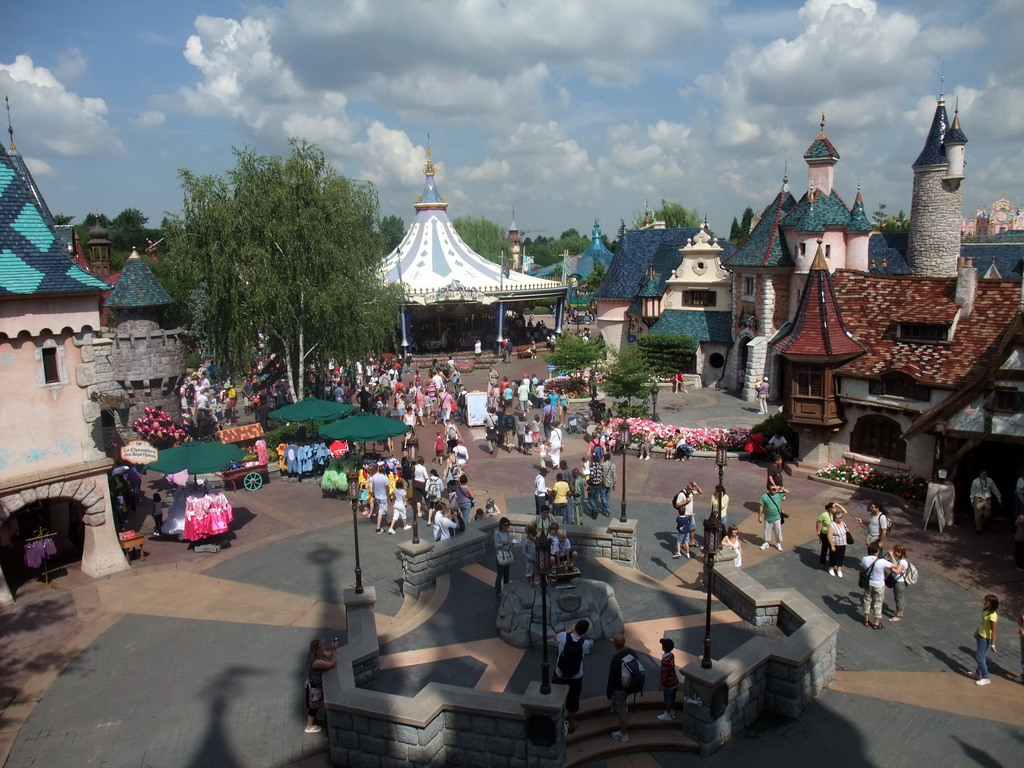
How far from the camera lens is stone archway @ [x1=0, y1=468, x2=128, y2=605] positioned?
585 inches

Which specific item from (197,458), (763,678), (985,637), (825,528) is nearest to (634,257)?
(825,528)

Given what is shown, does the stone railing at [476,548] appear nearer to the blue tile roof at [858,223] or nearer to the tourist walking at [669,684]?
the tourist walking at [669,684]

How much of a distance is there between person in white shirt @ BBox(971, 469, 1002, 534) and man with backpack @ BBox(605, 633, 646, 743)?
11.3 m

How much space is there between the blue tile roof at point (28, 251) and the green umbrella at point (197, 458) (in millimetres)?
4410

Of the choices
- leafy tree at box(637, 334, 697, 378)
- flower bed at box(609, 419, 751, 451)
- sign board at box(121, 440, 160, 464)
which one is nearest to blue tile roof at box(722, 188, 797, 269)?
leafy tree at box(637, 334, 697, 378)

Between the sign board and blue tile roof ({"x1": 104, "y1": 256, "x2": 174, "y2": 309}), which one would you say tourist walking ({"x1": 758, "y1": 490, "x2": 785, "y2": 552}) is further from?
blue tile roof ({"x1": 104, "y1": 256, "x2": 174, "y2": 309})

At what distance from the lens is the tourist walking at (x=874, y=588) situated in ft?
42.6

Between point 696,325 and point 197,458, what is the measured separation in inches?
1048

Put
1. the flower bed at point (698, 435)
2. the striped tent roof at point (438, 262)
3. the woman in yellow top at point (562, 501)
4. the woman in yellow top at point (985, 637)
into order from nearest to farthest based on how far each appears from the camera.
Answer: the woman in yellow top at point (985, 637)
the woman in yellow top at point (562, 501)
the flower bed at point (698, 435)
the striped tent roof at point (438, 262)

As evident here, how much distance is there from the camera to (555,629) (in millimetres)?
12320

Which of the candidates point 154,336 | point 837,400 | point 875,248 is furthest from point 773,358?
point 154,336

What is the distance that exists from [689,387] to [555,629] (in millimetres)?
26031

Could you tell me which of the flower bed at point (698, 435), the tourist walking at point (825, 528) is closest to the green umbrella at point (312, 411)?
the flower bed at point (698, 435)

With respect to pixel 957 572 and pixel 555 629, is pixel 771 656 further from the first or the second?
pixel 957 572
